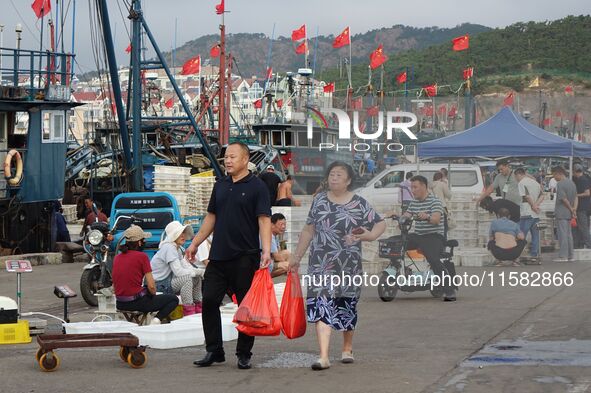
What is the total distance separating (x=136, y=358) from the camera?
10211mm

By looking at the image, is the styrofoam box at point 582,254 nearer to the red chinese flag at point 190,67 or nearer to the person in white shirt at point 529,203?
the person in white shirt at point 529,203

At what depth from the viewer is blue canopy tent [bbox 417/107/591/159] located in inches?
629

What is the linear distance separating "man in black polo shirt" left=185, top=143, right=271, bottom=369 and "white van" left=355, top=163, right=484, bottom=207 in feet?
7.31

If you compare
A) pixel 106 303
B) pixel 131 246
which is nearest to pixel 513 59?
pixel 106 303

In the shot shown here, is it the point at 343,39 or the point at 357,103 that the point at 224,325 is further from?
the point at 343,39

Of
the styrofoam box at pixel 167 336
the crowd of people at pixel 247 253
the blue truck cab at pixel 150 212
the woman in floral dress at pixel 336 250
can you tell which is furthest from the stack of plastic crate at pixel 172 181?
the woman in floral dress at pixel 336 250

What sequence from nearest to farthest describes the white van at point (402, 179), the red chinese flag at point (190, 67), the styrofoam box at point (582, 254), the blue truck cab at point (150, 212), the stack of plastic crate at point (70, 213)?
the white van at point (402, 179) → the styrofoam box at point (582, 254) → the blue truck cab at point (150, 212) → the stack of plastic crate at point (70, 213) → the red chinese flag at point (190, 67)

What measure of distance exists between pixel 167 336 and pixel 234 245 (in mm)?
1684

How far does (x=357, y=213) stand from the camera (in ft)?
35.0

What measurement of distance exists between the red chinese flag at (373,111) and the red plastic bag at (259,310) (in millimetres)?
4969

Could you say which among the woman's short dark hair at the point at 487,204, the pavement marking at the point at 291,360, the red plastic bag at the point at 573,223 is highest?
the woman's short dark hair at the point at 487,204

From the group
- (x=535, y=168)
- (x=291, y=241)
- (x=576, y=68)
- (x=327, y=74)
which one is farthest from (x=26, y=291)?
(x=327, y=74)

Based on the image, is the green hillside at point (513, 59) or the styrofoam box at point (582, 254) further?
the green hillside at point (513, 59)

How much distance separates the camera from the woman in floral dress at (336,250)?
34.2ft
